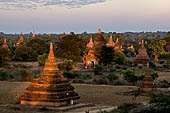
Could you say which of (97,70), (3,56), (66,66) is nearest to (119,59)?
(97,70)

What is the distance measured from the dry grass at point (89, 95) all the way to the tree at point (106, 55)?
14934mm

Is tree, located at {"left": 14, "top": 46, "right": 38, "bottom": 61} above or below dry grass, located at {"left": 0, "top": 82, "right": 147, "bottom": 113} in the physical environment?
above

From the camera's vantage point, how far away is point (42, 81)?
21.6m

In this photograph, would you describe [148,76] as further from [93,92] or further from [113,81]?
[113,81]

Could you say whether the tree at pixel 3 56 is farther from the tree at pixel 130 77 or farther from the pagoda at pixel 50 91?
the pagoda at pixel 50 91

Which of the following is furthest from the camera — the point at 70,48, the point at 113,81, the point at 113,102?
the point at 70,48

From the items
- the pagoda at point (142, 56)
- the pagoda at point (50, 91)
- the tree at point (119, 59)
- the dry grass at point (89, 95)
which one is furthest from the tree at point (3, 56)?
the pagoda at point (50, 91)

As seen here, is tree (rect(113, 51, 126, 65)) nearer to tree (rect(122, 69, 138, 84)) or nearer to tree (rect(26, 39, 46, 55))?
tree (rect(122, 69, 138, 84))

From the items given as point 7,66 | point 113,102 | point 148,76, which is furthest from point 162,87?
point 7,66

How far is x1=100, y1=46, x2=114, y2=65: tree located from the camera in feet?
155

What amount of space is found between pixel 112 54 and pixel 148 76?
737 inches

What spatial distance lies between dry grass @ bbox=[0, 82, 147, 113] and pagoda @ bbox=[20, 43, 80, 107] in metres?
1.38

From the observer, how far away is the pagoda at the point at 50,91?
69.5 ft

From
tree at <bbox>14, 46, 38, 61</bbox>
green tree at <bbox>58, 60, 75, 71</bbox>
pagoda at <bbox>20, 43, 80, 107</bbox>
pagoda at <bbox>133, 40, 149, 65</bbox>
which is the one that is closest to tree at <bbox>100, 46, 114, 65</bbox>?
pagoda at <bbox>133, 40, 149, 65</bbox>
